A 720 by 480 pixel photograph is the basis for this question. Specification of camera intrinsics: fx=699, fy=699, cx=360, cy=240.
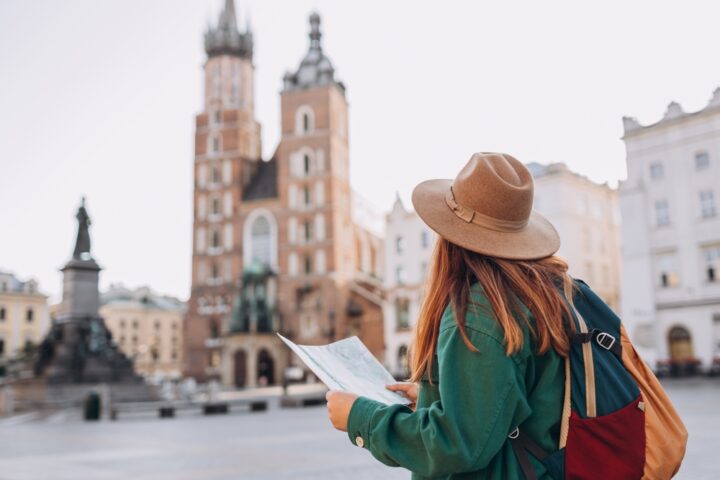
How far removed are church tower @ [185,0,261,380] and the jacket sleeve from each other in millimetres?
56318

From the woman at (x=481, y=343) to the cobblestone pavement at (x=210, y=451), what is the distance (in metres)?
5.13

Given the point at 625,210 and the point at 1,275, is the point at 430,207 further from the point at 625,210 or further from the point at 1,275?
the point at 1,275

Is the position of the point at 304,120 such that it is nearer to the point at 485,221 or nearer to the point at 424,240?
the point at 424,240

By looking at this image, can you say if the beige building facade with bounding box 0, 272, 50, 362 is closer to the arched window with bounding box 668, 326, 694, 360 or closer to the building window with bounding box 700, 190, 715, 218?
the arched window with bounding box 668, 326, 694, 360

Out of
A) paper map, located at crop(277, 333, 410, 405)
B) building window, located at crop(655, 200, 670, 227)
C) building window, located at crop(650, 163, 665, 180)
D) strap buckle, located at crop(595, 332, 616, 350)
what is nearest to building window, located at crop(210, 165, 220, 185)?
building window, located at crop(650, 163, 665, 180)

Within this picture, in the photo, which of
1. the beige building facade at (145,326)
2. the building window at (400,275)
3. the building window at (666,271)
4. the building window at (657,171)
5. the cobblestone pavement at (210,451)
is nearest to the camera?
the cobblestone pavement at (210,451)

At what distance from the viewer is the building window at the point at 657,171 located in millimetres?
33406

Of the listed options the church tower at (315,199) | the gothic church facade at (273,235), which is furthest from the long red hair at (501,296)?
the church tower at (315,199)

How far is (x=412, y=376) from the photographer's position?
2180 mm

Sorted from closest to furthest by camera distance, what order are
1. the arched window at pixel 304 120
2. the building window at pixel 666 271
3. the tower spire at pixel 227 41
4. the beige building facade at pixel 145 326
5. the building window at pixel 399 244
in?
the building window at pixel 666 271, the building window at pixel 399 244, the arched window at pixel 304 120, the tower spire at pixel 227 41, the beige building facade at pixel 145 326

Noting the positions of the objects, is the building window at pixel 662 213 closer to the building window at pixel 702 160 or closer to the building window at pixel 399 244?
the building window at pixel 702 160

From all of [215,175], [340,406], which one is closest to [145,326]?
[215,175]

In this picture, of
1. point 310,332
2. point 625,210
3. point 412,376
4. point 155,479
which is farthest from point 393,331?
point 412,376

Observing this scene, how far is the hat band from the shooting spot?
2.17 m
